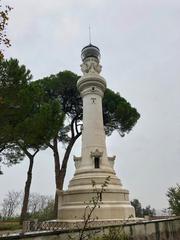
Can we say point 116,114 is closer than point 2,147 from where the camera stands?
No

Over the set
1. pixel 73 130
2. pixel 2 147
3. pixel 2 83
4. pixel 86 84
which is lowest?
pixel 2 147

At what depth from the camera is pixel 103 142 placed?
1744 cm

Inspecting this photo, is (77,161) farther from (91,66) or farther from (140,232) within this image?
(140,232)

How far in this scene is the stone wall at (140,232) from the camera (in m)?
4.36

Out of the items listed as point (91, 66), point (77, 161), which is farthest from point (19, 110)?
point (91, 66)

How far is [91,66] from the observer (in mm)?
19328

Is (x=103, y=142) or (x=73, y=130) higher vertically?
(x=73, y=130)

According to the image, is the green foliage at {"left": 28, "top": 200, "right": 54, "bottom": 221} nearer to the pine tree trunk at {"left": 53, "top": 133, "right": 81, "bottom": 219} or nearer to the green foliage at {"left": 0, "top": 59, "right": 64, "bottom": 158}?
the pine tree trunk at {"left": 53, "top": 133, "right": 81, "bottom": 219}

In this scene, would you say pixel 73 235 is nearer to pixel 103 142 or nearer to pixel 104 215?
pixel 104 215

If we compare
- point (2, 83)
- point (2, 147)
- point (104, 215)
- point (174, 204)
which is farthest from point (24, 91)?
point (174, 204)

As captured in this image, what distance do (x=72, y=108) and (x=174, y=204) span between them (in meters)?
12.5

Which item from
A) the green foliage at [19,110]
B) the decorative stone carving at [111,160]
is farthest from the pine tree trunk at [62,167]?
the green foliage at [19,110]

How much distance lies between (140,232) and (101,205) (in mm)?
7550

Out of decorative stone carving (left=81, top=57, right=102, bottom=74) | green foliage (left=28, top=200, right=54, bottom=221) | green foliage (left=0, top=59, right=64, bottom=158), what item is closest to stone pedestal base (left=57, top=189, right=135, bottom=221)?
green foliage (left=0, top=59, right=64, bottom=158)
